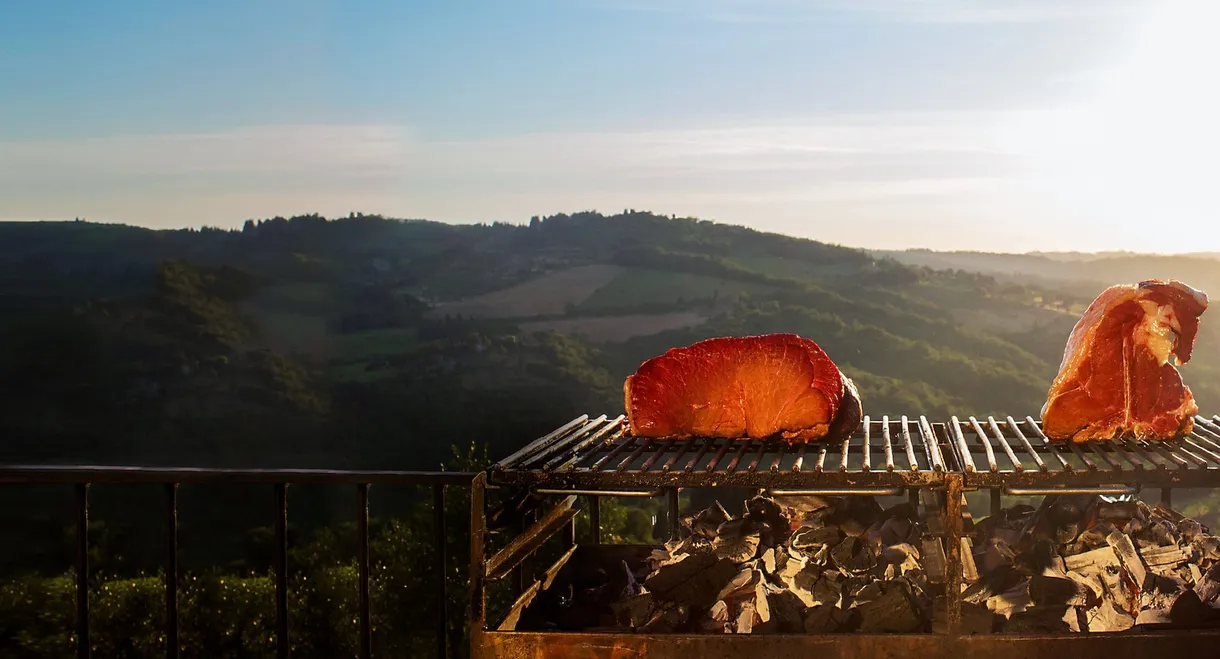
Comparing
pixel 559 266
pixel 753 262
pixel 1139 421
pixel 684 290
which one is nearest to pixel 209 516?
pixel 559 266

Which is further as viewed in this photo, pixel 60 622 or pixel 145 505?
pixel 145 505

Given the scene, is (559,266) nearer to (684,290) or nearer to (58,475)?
(684,290)

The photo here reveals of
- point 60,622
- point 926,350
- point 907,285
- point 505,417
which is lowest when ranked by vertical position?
point 60,622

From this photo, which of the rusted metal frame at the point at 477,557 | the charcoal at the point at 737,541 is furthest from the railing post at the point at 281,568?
the charcoal at the point at 737,541

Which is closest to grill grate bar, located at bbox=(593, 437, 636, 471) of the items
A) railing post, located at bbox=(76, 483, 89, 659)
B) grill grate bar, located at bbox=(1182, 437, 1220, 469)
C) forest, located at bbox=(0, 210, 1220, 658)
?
grill grate bar, located at bbox=(1182, 437, 1220, 469)

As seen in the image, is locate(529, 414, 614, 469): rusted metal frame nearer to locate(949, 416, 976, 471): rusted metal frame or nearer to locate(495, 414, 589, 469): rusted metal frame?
locate(495, 414, 589, 469): rusted metal frame

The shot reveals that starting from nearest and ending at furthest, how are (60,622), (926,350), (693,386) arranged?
1. (693,386)
2. (60,622)
3. (926,350)

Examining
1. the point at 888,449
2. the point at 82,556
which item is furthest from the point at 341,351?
the point at 888,449

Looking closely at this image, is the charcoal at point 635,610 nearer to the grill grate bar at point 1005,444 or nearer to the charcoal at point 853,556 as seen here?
the charcoal at point 853,556
